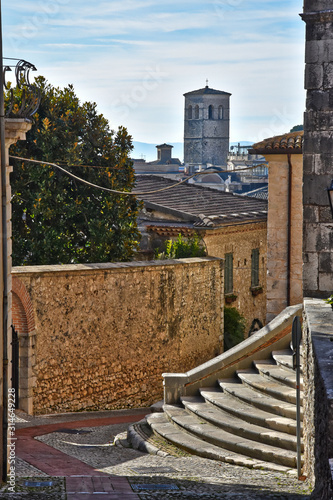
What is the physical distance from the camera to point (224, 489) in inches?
301

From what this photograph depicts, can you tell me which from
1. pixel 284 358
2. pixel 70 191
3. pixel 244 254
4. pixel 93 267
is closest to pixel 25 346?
pixel 93 267

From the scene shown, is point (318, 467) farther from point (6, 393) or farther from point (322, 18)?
point (322, 18)

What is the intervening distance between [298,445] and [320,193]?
3.49 metres

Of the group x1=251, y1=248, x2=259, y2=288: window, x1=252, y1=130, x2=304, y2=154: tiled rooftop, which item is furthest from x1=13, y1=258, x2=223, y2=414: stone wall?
x1=251, y1=248, x2=259, y2=288: window

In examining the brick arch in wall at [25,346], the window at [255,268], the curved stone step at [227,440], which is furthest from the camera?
the window at [255,268]

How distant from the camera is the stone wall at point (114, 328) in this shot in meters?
14.5

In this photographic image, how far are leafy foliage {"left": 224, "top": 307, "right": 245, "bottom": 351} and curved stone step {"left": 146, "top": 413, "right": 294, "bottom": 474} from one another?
25.0ft

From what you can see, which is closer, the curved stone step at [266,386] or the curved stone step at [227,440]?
the curved stone step at [227,440]

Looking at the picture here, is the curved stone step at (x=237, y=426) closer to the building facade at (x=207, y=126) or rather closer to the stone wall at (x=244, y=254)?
the stone wall at (x=244, y=254)

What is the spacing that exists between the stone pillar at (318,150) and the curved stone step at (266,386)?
4.31 feet

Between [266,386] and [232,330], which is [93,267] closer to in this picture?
[266,386]

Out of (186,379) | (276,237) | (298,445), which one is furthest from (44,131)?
(298,445)

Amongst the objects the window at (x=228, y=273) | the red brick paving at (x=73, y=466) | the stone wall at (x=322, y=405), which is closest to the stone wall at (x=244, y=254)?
the window at (x=228, y=273)

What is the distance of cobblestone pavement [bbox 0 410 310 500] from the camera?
7340mm
